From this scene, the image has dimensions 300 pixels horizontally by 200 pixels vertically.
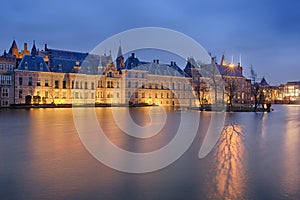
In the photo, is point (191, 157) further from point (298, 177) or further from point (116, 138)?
point (116, 138)

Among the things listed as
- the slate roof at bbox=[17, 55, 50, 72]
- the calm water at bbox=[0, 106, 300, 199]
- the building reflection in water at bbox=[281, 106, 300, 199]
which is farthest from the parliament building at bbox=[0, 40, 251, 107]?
the calm water at bbox=[0, 106, 300, 199]

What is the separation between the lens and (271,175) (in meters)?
7.96

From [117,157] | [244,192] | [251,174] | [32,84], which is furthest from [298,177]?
[32,84]

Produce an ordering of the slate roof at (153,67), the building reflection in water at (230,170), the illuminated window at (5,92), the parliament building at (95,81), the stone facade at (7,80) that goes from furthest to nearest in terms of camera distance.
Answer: the slate roof at (153,67) < the parliament building at (95,81) < the illuminated window at (5,92) < the stone facade at (7,80) < the building reflection in water at (230,170)

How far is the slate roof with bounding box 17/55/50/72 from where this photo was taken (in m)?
62.2

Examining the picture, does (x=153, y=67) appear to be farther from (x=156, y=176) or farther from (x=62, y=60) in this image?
(x=156, y=176)

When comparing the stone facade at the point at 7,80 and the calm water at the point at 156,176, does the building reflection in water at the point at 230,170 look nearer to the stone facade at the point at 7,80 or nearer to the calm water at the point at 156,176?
the calm water at the point at 156,176

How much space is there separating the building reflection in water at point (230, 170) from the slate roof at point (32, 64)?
58299 millimetres

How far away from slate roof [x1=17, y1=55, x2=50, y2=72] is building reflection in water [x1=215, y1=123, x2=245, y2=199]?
58299 mm

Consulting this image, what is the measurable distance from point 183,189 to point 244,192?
138cm

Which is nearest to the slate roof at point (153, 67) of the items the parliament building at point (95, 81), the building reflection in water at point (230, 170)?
the parliament building at point (95, 81)

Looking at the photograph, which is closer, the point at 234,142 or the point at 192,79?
the point at 234,142

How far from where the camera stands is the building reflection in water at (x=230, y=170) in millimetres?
6602

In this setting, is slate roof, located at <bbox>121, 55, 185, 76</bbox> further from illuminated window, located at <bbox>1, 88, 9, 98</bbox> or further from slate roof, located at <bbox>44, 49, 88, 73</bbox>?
illuminated window, located at <bbox>1, 88, 9, 98</bbox>
